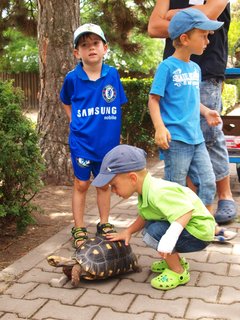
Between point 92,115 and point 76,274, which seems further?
point 92,115

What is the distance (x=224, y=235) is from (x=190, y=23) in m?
1.72

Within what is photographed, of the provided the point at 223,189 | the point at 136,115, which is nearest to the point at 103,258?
the point at 223,189

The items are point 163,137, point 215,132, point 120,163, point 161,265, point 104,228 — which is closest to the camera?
point 120,163

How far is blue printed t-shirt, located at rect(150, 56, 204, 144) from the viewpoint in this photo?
3967mm

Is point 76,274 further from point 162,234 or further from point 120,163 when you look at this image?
point 120,163

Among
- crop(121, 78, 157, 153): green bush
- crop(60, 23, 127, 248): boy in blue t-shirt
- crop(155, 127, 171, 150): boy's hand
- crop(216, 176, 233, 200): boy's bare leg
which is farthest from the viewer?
crop(121, 78, 157, 153): green bush

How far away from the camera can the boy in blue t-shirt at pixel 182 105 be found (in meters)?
3.93

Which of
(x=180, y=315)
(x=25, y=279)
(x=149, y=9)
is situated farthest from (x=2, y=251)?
(x=149, y=9)

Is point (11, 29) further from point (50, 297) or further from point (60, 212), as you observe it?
point (50, 297)

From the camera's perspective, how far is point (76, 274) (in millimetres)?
3465

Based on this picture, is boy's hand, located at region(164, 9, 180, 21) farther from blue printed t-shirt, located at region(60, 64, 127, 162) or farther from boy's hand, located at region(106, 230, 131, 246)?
boy's hand, located at region(106, 230, 131, 246)

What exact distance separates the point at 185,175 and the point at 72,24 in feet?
10.8

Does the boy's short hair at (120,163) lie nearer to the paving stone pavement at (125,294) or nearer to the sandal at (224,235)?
the paving stone pavement at (125,294)

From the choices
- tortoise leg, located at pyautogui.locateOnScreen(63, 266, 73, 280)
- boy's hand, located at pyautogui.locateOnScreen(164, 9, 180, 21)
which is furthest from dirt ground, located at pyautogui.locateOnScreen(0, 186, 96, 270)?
boy's hand, located at pyautogui.locateOnScreen(164, 9, 180, 21)
